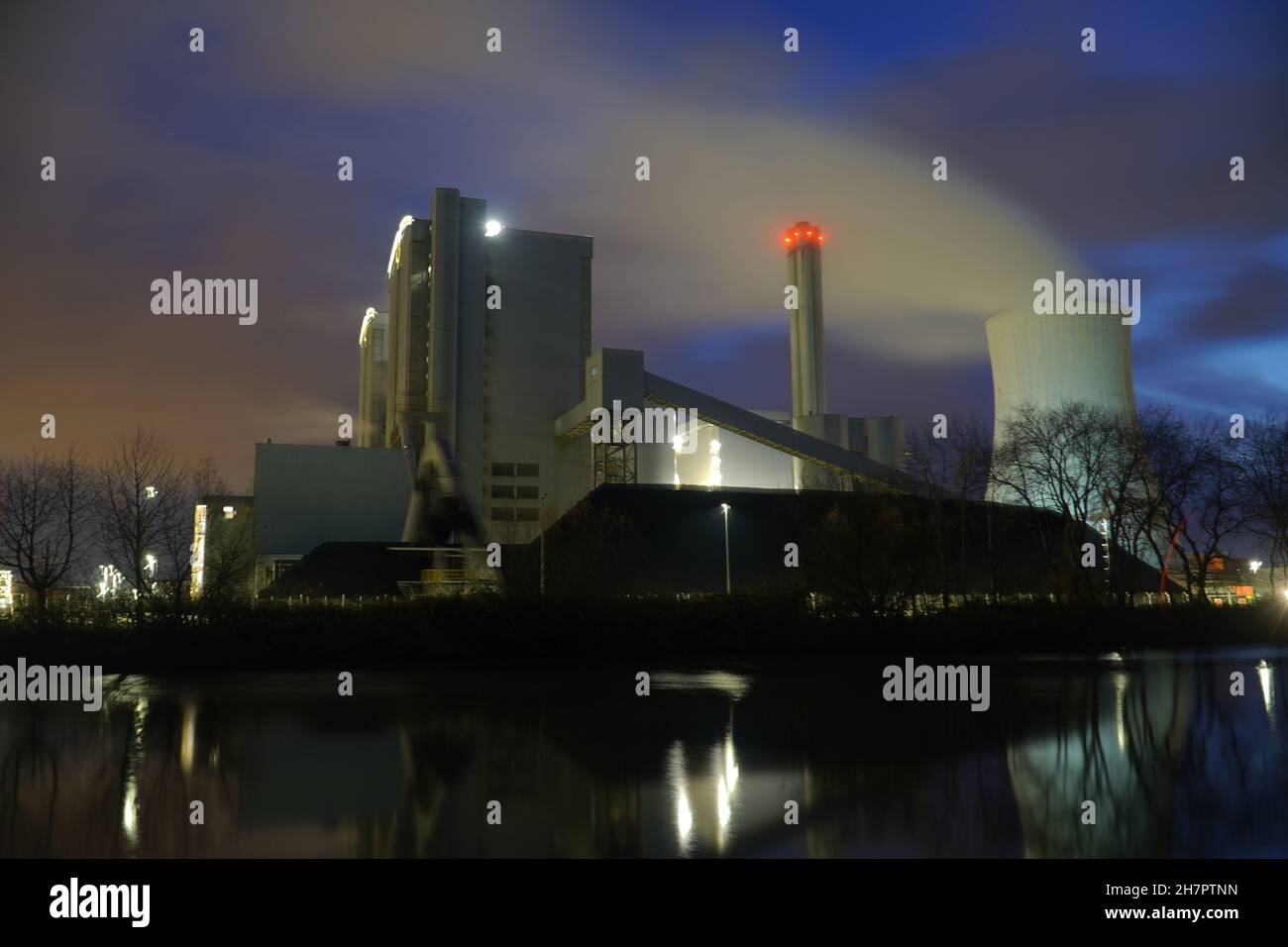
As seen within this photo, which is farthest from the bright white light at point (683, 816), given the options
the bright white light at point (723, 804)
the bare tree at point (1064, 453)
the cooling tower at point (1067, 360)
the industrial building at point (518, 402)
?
the industrial building at point (518, 402)

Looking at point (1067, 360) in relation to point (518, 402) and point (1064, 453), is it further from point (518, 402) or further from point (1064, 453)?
point (518, 402)

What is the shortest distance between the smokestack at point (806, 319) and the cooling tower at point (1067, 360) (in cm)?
3007

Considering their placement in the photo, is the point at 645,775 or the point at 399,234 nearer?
the point at 645,775

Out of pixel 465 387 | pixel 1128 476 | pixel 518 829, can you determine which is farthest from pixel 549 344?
pixel 518 829

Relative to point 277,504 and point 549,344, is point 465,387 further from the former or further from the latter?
point 277,504

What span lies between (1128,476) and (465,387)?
33.1 m

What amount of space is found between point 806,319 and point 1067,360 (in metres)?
34.4

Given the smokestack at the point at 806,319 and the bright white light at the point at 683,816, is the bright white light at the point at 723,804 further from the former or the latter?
the smokestack at the point at 806,319

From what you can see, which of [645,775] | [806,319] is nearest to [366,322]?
[806,319]

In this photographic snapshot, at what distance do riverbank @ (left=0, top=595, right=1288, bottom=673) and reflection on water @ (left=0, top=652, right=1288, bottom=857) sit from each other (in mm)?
4339

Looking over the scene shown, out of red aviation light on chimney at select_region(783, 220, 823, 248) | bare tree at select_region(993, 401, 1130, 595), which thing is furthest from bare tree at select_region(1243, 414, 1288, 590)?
red aviation light on chimney at select_region(783, 220, 823, 248)

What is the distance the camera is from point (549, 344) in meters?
55.3

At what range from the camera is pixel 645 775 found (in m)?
8.04
